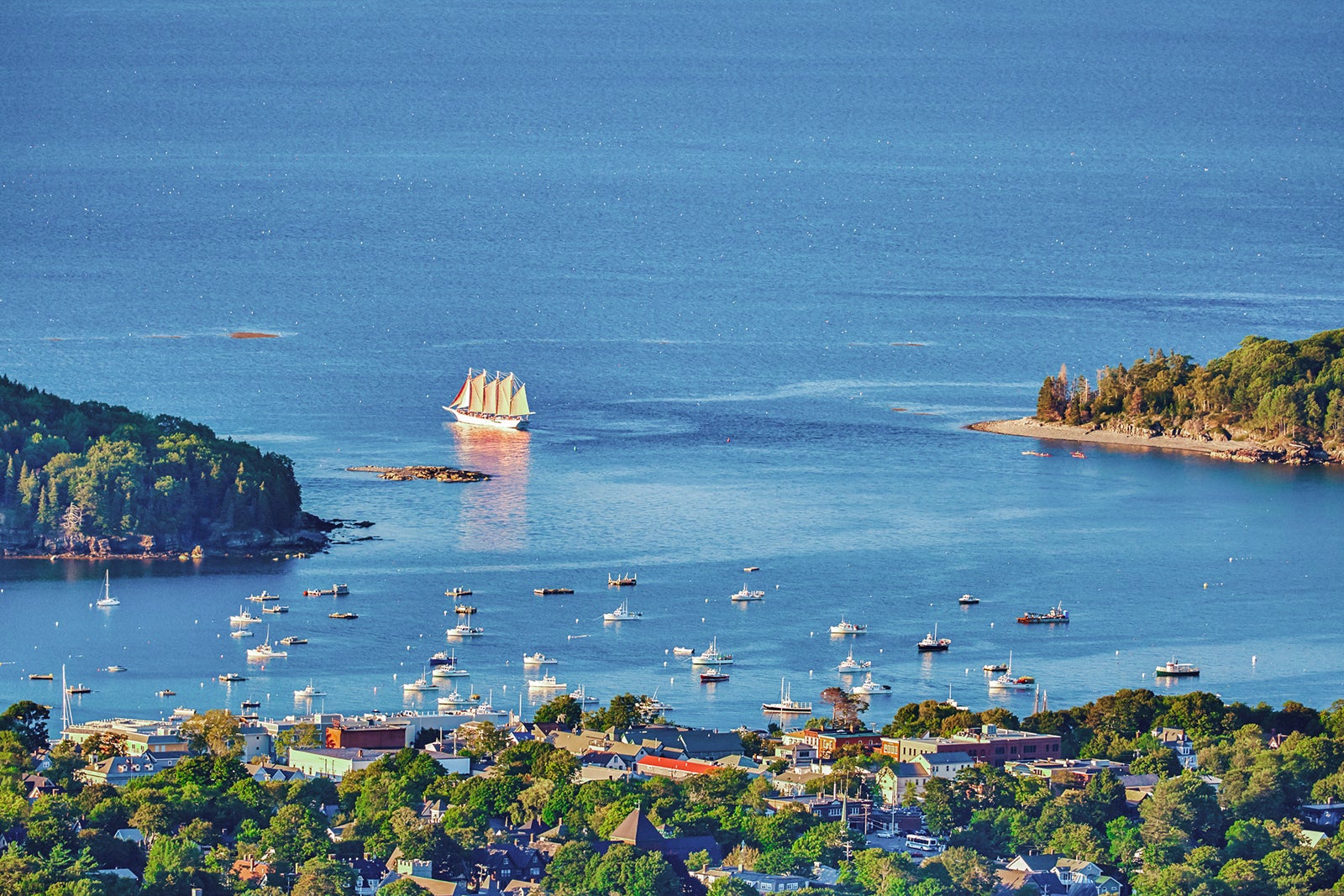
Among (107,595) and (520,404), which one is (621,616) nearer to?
(107,595)

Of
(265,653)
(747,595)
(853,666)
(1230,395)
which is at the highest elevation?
(1230,395)

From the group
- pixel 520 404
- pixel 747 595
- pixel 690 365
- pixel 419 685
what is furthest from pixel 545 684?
pixel 690 365

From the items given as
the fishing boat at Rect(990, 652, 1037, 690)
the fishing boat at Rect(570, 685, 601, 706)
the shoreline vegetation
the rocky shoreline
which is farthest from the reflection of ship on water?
the fishing boat at Rect(990, 652, 1037, 690)

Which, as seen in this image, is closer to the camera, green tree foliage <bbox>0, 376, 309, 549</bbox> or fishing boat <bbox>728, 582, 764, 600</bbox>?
fishing boat <bbox>728, 582, 764, 600</bbox>

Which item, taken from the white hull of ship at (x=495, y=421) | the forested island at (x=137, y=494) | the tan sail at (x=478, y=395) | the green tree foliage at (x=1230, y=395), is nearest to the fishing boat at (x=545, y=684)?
the forested island at (x=137, y=494)

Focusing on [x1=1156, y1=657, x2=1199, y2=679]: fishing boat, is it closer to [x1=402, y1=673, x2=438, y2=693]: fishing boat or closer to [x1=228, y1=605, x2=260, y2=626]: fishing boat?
[x1=402, y1=673, x2=438, y2=693]: fishing boat

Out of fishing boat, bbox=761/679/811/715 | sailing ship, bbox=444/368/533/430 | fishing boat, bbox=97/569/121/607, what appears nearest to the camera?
fishing boat, bbox=761/679/811/715

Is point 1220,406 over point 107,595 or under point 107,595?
over
